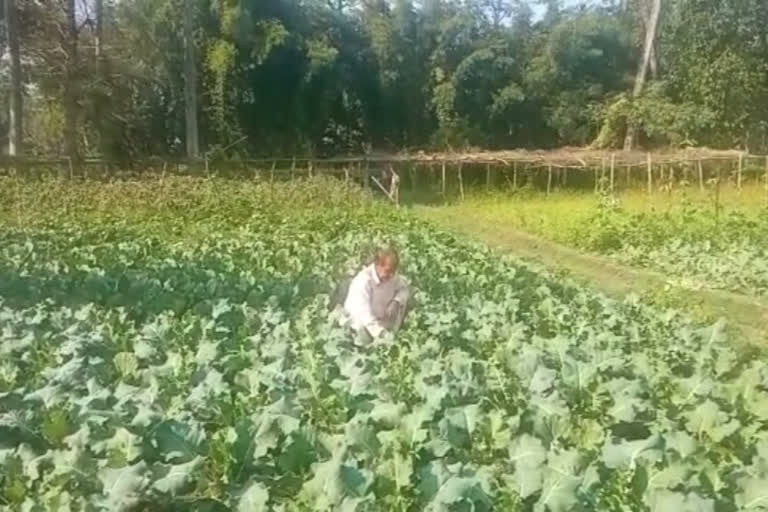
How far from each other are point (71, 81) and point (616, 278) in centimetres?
1972

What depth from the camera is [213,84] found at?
1308 inches

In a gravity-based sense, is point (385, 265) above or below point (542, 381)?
above

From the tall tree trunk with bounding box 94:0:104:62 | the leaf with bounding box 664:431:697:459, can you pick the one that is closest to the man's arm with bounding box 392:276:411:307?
the leaf with bounding box 664:431:697:459

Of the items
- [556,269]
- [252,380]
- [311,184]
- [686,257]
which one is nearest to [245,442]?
[252,380]

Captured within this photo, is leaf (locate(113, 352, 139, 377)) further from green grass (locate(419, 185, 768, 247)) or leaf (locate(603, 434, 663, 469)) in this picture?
green grass (locate(419, 185, 768, 247))

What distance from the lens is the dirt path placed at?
10492mm

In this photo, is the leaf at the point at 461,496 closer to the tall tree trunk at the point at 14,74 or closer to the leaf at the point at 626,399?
the leaf at the point at 626,399

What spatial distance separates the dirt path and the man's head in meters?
3.41

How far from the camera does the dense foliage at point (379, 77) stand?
1226 inches

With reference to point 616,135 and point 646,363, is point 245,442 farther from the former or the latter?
point 616,135

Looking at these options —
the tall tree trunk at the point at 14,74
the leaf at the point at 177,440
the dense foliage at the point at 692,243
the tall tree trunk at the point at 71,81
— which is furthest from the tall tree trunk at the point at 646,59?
the leaf at the point at 177,440

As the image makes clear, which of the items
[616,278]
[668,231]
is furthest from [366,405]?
[668,231]

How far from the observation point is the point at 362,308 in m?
7.51

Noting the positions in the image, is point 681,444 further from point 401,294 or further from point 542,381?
point 401,294
